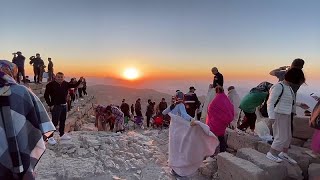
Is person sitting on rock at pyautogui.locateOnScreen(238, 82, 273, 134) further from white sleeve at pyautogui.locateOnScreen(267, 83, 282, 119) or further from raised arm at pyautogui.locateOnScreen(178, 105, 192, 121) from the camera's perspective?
raised arm at pyautogui.locateOnScreen(178, 105, 192, 121)

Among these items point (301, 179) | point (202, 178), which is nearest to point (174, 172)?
point (202, 178)

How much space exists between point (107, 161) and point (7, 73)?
4.39 metres

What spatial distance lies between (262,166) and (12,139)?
14.1 ft

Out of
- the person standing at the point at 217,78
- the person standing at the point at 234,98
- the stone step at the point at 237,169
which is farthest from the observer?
the person standing at the point at 234,98

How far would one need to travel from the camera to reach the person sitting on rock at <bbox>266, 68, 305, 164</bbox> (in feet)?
19.3

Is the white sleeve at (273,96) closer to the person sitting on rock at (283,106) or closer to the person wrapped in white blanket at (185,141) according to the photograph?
the person sitting on rock at (283,106)

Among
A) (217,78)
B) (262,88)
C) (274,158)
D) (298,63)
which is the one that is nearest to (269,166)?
(274,158)

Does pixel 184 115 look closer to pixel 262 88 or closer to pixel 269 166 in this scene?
pixel 269 166

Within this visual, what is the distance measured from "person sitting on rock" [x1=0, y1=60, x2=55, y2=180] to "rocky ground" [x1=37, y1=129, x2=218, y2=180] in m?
3.16

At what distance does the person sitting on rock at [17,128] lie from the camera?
9.85 feet

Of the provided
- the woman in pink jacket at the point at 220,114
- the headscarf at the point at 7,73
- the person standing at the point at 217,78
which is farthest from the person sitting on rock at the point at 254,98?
the headscarf at the point at 7,73

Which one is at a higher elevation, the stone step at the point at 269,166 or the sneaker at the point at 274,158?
the sneaker at the point at 274,158

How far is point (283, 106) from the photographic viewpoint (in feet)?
19.3

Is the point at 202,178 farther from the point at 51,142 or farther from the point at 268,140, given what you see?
the point at 51,142
